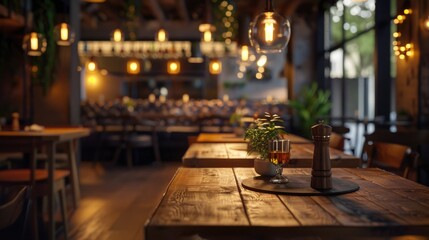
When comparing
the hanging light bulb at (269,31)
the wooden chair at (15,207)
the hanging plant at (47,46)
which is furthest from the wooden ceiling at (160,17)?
the wooden chair at (15,207)

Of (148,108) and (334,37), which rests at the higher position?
(334,37)

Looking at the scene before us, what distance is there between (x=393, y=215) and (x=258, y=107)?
36.2ft

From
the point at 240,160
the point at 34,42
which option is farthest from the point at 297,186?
the point at 34,42

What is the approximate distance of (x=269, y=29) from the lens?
352 centimetres

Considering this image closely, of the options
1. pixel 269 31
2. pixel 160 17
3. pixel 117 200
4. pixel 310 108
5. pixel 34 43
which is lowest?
pixel 117 200

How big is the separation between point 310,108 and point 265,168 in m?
9.13

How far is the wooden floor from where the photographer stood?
4.58m

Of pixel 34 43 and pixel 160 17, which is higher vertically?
pixel 160 17

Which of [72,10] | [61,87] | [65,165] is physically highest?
[72,10]

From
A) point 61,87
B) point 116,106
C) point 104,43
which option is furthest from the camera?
point 104,43

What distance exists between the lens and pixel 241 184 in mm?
2186

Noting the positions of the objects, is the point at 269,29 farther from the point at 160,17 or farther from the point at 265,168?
the point at 160,17

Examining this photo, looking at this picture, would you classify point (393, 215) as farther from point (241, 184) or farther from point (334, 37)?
point (334, 37)

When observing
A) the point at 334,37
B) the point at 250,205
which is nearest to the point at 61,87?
the point at 250,205
